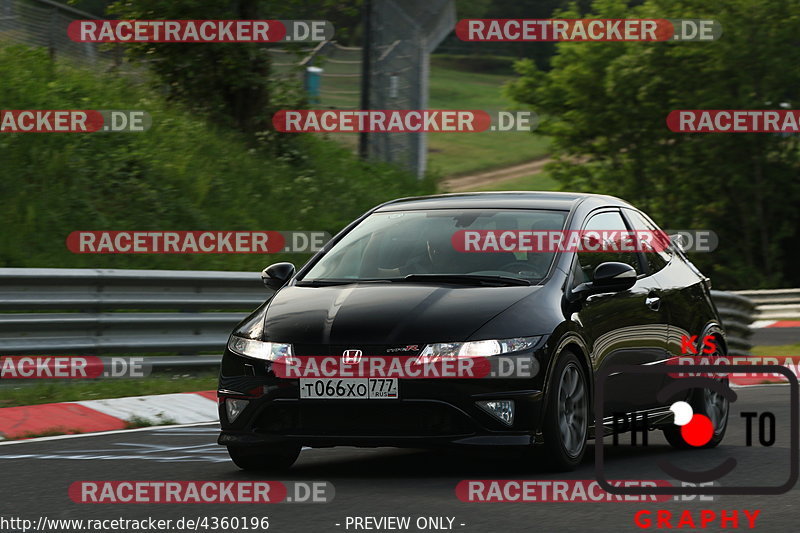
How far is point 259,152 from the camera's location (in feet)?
68.8

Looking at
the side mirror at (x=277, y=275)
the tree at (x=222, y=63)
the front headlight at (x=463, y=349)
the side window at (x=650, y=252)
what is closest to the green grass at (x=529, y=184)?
the tree at (x=222, y=63)

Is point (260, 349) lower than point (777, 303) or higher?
higher

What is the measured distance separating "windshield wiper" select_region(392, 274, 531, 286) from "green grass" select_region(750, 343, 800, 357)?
11.8 metres

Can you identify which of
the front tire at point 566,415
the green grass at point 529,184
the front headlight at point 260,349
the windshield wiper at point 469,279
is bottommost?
the front tire at point 566,415

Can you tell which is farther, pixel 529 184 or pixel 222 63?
pixel 529 184

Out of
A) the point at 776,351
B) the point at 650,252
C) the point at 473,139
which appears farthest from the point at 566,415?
the point at 473,139

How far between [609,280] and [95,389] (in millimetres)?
4925

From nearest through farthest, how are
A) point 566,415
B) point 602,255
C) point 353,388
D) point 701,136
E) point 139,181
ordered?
point 353,388 < point 566,415 < point 602,255 < point 139,181 < point 701,136

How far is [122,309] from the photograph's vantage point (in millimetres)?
12180

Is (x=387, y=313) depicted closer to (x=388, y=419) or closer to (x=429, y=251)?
(x=388, y=419)

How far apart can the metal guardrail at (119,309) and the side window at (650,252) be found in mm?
4474

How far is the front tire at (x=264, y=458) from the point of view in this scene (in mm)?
7598

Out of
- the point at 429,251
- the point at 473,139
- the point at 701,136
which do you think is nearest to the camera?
the point at 429,251

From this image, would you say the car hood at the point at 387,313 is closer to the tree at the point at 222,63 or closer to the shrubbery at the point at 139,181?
the shrubbery at the point at 139,181
